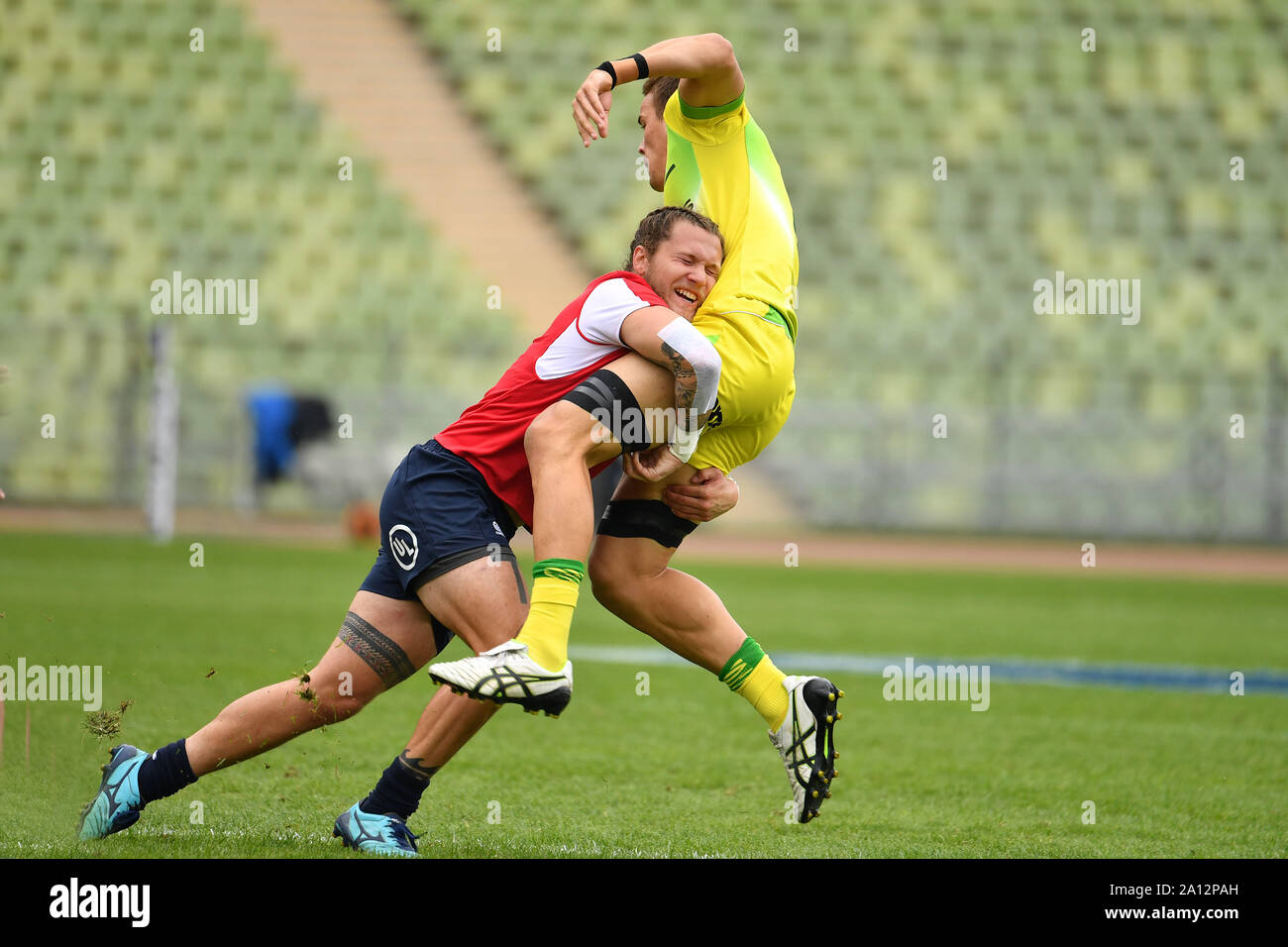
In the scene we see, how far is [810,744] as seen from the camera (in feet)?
12.1

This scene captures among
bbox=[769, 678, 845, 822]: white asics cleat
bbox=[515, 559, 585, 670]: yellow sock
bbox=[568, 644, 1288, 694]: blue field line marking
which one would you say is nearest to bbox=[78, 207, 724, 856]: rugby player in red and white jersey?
bbox=[515, 559, 585, 670]: yellow sock

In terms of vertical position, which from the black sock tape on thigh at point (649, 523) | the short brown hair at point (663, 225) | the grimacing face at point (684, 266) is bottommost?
the black sock tape on thigh at point (649, 523)

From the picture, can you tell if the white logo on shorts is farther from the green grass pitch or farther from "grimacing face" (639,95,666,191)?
"grimacing face" (639,95,666,191)

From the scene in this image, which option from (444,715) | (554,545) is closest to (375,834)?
(444,715)

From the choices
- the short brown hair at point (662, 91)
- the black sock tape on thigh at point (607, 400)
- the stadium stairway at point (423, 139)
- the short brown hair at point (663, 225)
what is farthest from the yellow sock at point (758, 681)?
the stadium stairway at point (423, 139)

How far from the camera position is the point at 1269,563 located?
619 inches

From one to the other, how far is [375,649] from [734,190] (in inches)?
61.3

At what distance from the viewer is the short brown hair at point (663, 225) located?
3723 millimetres

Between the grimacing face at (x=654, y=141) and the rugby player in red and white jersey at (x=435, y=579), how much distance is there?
0.43m

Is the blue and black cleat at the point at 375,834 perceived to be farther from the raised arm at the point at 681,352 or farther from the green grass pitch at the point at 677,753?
the raised arm at the point at 681,352

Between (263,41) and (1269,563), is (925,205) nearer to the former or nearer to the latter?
(1269,563)

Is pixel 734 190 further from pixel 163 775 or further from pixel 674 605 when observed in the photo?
pixel 163 775

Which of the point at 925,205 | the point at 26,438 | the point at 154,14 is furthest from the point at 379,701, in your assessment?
the point at 154,14

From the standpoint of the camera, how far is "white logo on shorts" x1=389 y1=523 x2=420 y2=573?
346 centimetres
